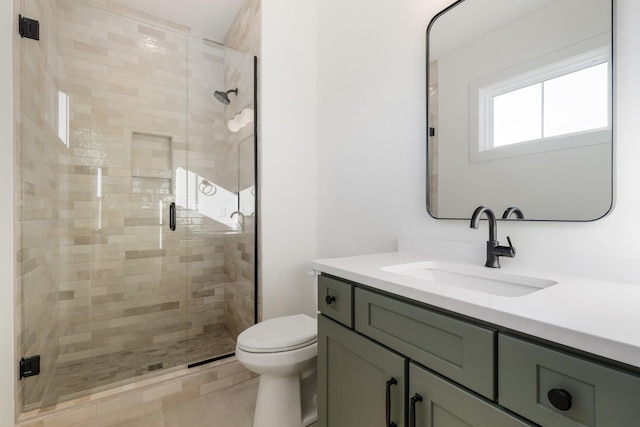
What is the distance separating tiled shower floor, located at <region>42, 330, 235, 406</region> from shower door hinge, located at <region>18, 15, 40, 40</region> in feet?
6.22

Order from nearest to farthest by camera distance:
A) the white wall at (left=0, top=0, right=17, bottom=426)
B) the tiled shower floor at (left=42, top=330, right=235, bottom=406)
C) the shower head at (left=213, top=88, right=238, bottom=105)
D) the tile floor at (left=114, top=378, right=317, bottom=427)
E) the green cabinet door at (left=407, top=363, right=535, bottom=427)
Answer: the green cabinet door at (left=407, top=363, right=535, bottom=427), the white wall at (left=0, top=0, right=17, bottom=426), the tile floor at (left=114, top=378, right=317, bottom=427), the tiled shower floor at (left=42, top=330, right=235, bottom=406), the shower head at (left=213, top=88, right=238, bottom=105)

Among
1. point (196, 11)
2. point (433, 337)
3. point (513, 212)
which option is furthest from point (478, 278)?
point (196, 11)

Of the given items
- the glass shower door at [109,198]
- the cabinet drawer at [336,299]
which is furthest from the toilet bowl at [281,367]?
the glass shower door at [109,198]

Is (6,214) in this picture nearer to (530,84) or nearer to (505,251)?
(505,251)

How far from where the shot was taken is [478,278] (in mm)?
1123

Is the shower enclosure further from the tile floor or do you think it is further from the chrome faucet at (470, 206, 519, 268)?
the chrome faucet at (470, 206, 519, 268)

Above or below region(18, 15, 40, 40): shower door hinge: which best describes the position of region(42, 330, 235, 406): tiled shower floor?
below

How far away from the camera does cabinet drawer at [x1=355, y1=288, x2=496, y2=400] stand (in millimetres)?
676

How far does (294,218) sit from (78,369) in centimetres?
176

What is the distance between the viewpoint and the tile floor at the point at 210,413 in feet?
5.29

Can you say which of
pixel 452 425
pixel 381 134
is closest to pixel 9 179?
pixel 381 134

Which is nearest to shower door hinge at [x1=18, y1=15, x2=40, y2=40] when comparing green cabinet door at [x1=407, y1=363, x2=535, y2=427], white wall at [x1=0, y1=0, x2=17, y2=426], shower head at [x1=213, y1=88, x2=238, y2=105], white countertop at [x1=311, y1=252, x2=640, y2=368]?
white wall at [x1=0, y1=0, x2=17, y2=426]

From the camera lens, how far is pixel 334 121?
83.5 inches

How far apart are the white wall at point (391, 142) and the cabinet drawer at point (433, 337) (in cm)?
57
